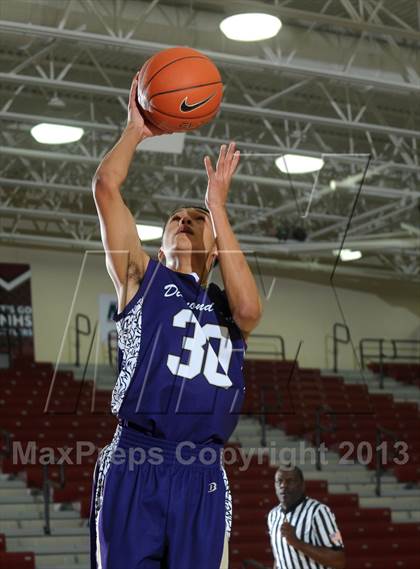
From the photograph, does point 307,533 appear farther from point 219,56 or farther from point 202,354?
point 219,56

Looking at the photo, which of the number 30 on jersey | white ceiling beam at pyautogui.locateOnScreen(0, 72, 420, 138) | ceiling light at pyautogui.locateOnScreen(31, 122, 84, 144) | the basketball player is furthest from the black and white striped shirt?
ceiling light at pyautogui.locateOnScreen(31, 122, 84, 144)

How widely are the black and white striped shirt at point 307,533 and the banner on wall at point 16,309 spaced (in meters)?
11.6

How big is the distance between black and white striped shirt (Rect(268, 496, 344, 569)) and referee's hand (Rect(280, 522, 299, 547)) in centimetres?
2

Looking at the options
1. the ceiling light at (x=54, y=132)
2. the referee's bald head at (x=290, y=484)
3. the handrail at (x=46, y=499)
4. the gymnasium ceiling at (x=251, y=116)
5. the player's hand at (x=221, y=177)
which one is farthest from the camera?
the ceiling light at (x=54, y=132)

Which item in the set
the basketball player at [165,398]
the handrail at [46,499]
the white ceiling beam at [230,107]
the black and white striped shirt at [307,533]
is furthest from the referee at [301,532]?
the white ceiling beam at [230,107]

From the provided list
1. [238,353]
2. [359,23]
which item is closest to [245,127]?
[359,23]

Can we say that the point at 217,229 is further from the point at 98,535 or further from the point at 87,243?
the point at 87,243

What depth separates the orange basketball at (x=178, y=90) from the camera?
3.08 meters

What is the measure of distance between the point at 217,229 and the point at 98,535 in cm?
90

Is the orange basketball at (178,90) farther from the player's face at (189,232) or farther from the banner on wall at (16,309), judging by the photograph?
the banner on wall at (16,309)

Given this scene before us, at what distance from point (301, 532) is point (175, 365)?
3358mm

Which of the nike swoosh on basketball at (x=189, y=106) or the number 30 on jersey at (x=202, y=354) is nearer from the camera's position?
the number 30 on jersey at (x=202, y=354)

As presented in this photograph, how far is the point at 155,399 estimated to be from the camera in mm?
2900

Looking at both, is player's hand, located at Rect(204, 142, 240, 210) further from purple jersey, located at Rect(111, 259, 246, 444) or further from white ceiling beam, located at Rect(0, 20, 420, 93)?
white ceiling beam, located at Rect(0, 20, 420, 93)
